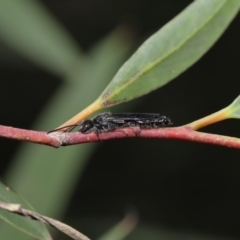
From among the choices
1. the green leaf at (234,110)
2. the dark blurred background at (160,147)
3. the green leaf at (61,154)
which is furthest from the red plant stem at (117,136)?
the dark blurred background at (160,147)

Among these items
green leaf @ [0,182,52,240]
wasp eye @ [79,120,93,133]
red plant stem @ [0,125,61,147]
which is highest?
red plant stem @ [0,125,61,147]

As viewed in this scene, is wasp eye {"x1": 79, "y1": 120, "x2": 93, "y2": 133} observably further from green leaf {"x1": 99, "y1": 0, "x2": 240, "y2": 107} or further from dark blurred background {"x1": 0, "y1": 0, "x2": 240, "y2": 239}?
dark blurred background {"x1": 0, "y1": 0, "x2": 240, "y2": 239}

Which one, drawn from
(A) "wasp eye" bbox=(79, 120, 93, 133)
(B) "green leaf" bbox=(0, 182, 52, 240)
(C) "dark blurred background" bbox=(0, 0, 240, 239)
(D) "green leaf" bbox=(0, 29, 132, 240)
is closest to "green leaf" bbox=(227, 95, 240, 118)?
(A) "wasp eye" bbox=(79, 120, 93, 133)

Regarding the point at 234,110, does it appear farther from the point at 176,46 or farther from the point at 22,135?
the point at 22,135

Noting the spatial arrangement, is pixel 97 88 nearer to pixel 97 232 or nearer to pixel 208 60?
pixel 97 232

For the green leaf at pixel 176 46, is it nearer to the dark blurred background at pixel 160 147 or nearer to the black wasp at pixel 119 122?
the black wasp at pixel 119 122

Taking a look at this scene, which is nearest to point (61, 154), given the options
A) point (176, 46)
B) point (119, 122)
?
point (176, 46)
